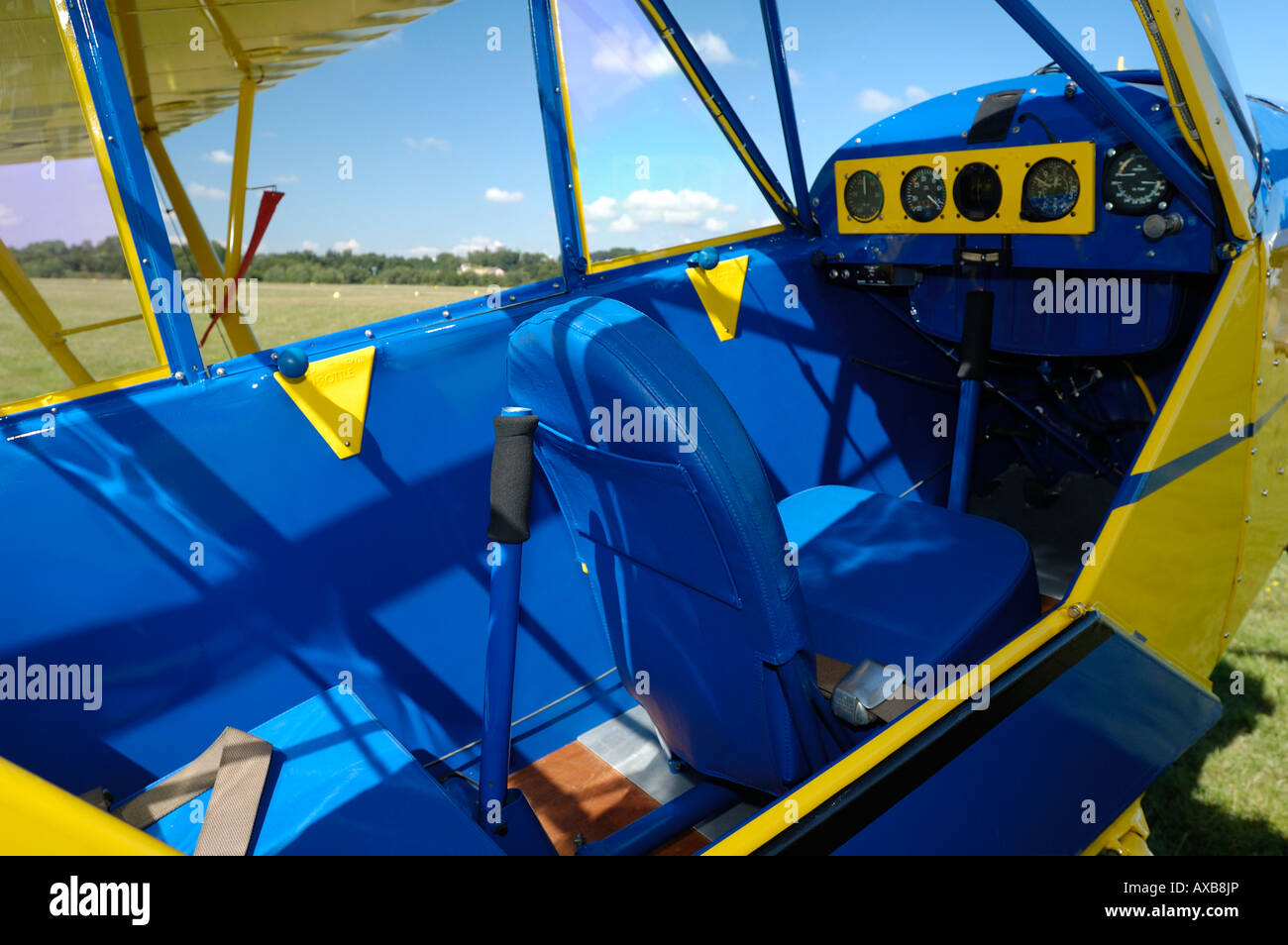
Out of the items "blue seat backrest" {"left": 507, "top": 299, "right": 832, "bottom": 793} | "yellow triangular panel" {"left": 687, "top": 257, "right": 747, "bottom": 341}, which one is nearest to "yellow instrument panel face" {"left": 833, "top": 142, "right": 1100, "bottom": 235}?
"yellow triangular panel" {"left": 687, "top": 257, "right": 747, "bottom": 341}

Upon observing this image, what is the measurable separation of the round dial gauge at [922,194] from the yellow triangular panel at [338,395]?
166 centimetres

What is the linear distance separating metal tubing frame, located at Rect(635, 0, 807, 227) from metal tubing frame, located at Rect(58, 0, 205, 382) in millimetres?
1369

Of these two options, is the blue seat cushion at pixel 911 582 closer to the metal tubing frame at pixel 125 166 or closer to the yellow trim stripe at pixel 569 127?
the yellow trim stripe at pixel 569 127

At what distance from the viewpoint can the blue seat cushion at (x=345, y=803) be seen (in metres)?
1.10

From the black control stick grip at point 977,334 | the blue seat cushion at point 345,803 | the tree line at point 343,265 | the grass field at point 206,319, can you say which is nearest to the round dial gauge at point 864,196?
the black control stick grip at point 977,334

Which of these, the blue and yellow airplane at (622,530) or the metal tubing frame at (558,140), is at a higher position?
the metal tubing frame at (558,140)

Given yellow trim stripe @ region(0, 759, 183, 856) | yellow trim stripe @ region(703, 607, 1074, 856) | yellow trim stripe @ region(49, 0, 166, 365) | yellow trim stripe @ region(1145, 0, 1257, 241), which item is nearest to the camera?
yellow trim stripe @ region(0, 759, 183, 856)

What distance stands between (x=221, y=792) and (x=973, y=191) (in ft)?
7.54

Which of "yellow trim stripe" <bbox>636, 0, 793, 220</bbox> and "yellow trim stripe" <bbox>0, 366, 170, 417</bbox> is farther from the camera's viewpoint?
"yellow trim stripe" <bbox>636, 0, 793, 220</bbox>

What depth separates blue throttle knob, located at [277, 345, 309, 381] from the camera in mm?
1494

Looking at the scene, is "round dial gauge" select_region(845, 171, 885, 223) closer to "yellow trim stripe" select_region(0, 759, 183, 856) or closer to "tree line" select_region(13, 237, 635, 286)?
"tree line" select_region(13, 237, 635, 286)

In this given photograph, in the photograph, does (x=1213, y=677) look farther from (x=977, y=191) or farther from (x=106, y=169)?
(x=106, y=169)

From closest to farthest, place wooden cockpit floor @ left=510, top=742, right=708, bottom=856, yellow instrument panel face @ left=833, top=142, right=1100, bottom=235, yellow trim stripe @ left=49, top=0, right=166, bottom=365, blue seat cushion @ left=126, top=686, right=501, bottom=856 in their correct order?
blue seat cushion @ left=126, top=686, right=501, bottom=856
yellow trim stripe @ left=49, top=0, right=166, bottom=365
wooden cockpit floor @ left=510, top=742, right=708, bottom=856
yellow instrument panel face @ left=833, top=142, right=1100, bottom=235
